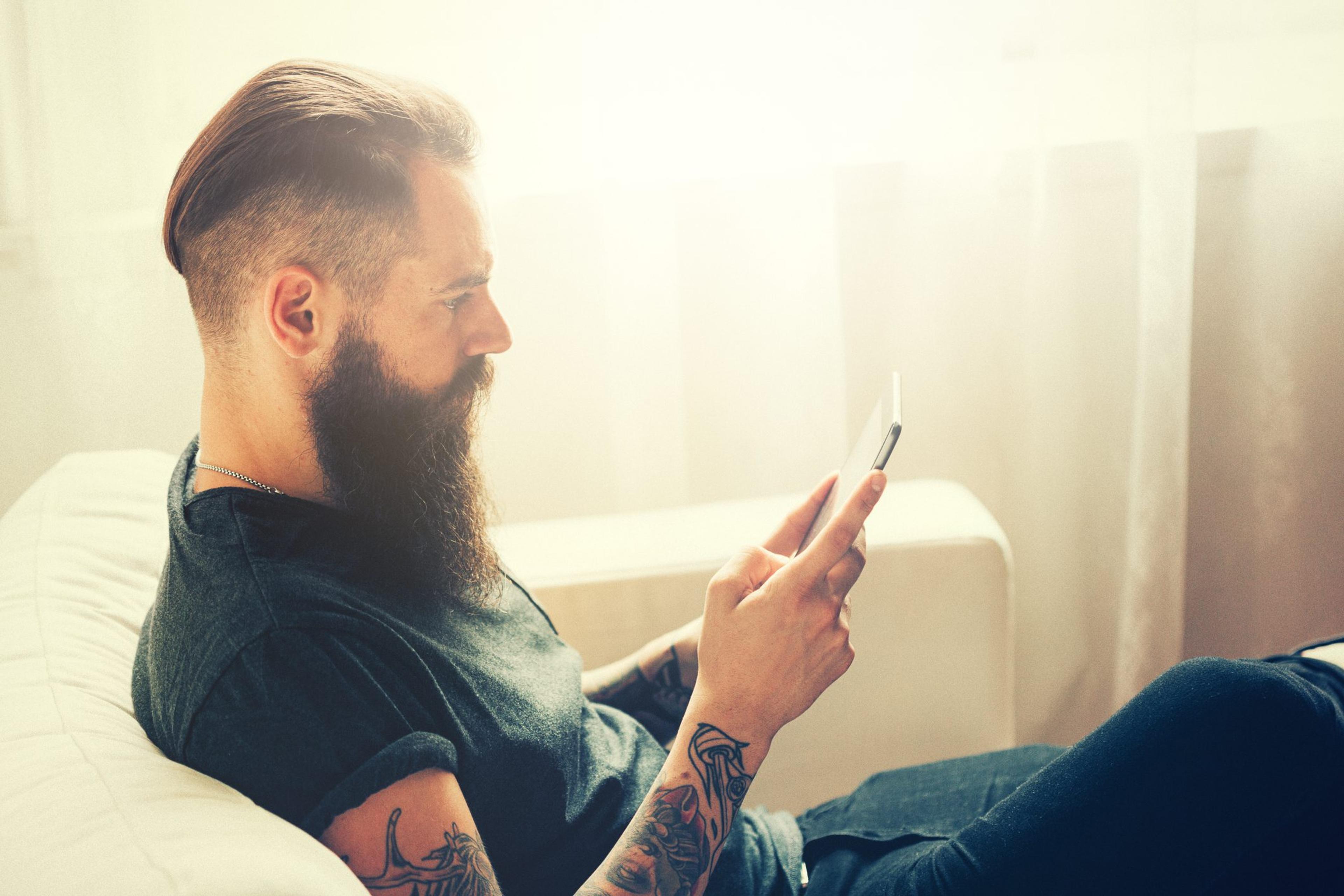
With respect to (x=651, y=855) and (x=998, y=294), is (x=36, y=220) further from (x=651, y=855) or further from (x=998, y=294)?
(x=998, y=294)

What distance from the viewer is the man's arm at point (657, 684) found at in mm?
1050

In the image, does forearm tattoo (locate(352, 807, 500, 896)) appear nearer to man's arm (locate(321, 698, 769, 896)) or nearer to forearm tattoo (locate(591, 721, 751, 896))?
man's arm (locate(321, 698, 769, 896))

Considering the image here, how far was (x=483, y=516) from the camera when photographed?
901 millimetres

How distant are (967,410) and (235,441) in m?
1.21

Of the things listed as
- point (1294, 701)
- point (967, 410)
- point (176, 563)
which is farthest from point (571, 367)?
point (1294, 701)

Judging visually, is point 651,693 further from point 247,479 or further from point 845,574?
point 247,479

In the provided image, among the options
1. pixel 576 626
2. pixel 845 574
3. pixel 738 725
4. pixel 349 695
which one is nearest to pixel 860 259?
pixel 576 626

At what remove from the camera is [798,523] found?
97 cm

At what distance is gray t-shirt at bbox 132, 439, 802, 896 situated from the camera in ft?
2.02

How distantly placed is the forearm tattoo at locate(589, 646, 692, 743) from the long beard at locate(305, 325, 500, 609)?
25 centimetres

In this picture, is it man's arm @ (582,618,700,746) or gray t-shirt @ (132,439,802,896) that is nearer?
gray t-shirt @ (132,439,802,896)

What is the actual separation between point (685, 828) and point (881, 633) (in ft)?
1.61

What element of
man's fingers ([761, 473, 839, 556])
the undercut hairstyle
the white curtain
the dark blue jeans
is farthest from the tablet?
the white curtain

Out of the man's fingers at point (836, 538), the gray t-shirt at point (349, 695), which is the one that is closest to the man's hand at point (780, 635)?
the man's fingers at point (836, 538)
